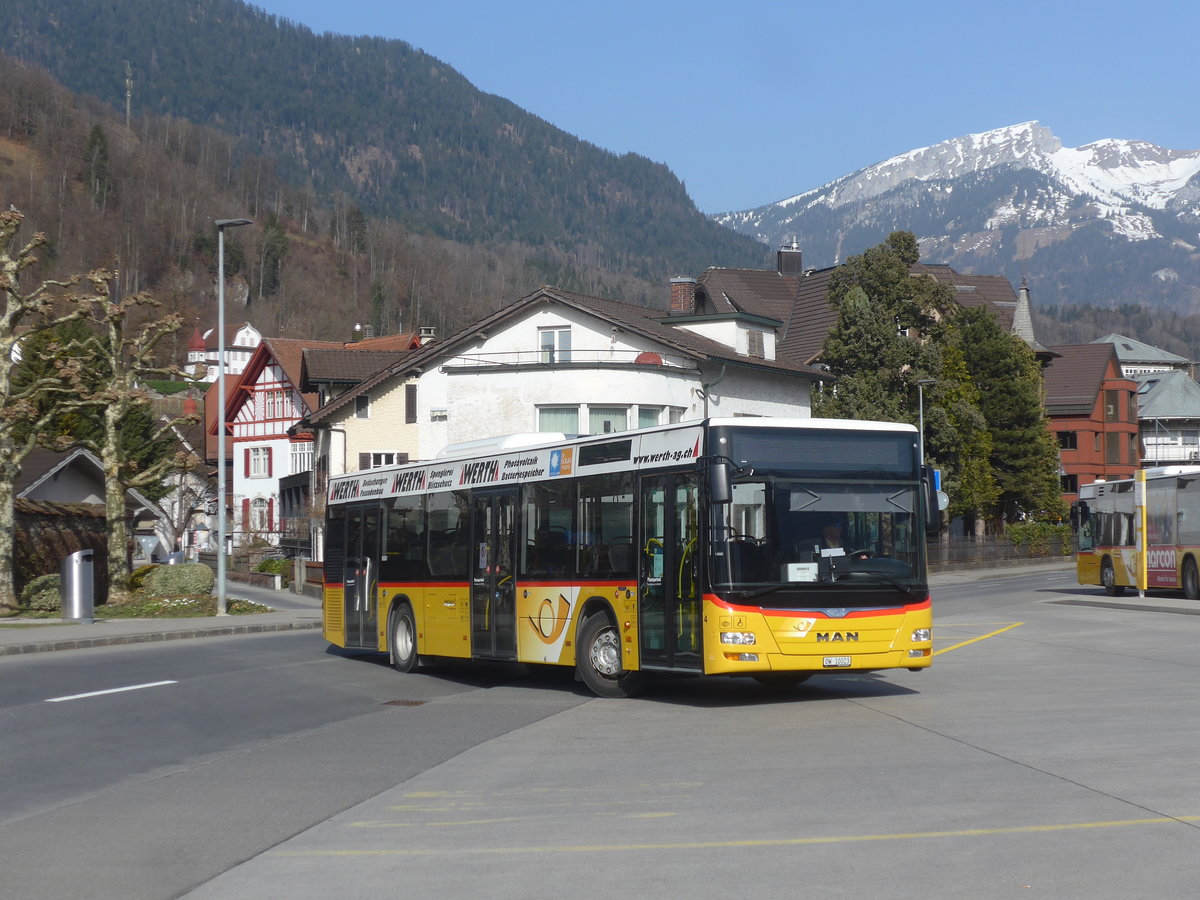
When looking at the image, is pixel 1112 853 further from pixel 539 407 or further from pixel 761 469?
pixel 539 407

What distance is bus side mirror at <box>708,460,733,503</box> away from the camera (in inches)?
543

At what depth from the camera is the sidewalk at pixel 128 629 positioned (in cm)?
2523

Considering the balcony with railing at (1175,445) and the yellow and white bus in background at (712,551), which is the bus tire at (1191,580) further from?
the balcony with railing at (1175,445)

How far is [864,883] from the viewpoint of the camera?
700 centimetres

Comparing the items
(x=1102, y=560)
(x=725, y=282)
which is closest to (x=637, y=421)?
(x=1102, y=560)

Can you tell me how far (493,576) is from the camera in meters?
18.1

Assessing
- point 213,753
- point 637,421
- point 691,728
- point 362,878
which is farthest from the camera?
point 637,421

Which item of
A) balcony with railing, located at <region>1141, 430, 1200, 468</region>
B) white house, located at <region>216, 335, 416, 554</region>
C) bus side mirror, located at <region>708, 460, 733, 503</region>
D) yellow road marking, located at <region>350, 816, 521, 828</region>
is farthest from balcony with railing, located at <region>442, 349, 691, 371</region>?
balcony with railing, located at <region>1141, 430, 1200, 468</region>

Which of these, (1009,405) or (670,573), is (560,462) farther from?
(1009,405)

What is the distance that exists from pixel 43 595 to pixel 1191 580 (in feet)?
90.5

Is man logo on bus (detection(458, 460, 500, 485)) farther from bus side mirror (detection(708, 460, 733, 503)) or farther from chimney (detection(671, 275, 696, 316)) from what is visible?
chimney (detection(671, 275, 696, 316))

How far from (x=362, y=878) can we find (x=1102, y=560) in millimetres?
36236

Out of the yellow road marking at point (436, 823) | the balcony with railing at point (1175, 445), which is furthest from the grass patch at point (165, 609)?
the balcony with railing at point (1175, 445)

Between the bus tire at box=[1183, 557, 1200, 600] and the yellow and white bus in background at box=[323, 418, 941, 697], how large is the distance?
70.9 feet
